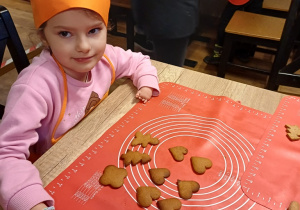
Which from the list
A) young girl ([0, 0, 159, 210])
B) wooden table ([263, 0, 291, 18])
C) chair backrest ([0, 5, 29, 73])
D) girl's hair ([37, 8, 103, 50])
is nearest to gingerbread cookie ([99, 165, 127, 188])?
young girl ([0, 0, 159, 210])

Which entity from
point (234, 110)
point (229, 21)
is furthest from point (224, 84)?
point (229, 21)

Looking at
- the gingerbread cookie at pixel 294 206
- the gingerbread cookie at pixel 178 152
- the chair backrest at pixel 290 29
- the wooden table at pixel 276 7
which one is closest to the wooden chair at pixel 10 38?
the gingerbread cookie at pixel 178 152

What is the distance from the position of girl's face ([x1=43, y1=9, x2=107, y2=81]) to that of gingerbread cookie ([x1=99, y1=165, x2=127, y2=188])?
0.31m

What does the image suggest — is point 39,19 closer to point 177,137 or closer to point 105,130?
point 105,130

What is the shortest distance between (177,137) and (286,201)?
31 cm

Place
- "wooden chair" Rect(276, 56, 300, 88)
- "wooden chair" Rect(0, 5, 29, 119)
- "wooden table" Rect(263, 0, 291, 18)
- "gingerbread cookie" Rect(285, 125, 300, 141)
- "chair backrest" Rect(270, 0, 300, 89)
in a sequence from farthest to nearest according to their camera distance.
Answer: "wooden table" Rect(263, 0, 291, 18), "wooden chair" Rect(276, 56, 300, 88), "chair backrest" Rect(270, 0, 300, 89), "wooden chair" Rect(0, 5, 29, 119), "gingerbread cookie" Rect(285, 125, 300, 141)

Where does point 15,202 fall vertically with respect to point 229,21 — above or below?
above

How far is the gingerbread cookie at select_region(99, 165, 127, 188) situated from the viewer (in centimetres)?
67

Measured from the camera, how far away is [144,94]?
950 millimetres

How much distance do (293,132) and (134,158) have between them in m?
0.46

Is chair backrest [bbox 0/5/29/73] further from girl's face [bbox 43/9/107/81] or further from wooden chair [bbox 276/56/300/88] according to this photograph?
wooden chair [bbox 276/56/300/88]

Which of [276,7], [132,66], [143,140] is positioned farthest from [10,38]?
[276,7]

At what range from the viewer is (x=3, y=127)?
71cm

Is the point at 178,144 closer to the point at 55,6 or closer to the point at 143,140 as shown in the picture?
the point at 143,140
